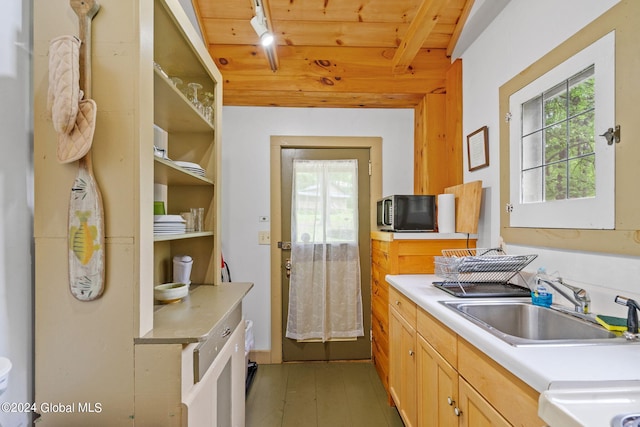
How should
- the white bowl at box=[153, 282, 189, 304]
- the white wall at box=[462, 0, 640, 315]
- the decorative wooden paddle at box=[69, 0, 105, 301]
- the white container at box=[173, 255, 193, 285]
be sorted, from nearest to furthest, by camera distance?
the decorative wooden paddle at box=[69, 0, 105, 301] < the white wall at box=[462, 0, 640, 315] < the white bowl at box=[153, 282, 189, 304] < the white container at box=[173, 255, 193, 285]

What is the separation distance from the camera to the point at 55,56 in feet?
3.08

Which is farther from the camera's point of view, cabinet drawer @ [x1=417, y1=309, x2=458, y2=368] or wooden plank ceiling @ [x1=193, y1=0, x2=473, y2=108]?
wooden plank ceiling @ [x1=193, y1=0, x2=473, y2=108]

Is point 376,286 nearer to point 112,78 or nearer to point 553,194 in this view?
point 553,194

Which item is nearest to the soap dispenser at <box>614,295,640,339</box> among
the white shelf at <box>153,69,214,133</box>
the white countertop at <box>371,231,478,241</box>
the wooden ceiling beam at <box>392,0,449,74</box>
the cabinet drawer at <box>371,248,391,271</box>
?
the white countertop at <box>371,231,478,241</box>

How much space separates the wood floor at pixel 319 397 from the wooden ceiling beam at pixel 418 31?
8.25ft

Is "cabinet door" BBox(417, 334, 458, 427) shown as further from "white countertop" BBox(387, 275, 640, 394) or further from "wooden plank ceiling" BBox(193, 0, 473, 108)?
"wooden plank ceiling" BBox(193, 0, 473, 108)

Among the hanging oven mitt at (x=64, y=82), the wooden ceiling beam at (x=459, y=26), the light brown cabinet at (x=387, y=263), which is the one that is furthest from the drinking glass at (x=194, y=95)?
the wooden ceiling beam at (x=459, y=26)

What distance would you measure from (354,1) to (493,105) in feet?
4.09

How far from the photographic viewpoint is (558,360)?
2.75 ft

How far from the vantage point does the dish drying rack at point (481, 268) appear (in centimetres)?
160

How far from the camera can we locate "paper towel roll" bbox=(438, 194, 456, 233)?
2270 millimetres

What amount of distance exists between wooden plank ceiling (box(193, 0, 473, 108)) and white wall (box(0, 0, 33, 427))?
5.07ft

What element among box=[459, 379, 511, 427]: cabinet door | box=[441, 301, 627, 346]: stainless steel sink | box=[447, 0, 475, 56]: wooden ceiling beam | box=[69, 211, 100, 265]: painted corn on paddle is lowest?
box=[459, 379, 511, 427]: cabinet door

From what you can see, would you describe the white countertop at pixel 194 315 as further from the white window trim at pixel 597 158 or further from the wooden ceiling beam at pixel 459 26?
the wooden ceiling beam at pixel 459 26
